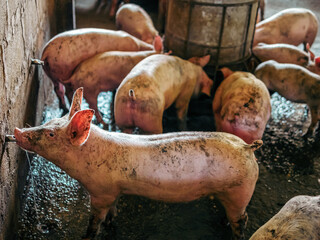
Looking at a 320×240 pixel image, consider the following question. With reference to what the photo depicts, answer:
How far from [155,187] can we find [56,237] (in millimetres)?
1040

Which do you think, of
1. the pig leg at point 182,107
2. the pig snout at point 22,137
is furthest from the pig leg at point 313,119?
the pig snout at point 22,137

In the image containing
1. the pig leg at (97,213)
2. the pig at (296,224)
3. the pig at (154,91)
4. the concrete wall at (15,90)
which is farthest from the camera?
the pig at (154,91)

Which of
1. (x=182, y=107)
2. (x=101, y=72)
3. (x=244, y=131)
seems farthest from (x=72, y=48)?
(x=244, y=131)

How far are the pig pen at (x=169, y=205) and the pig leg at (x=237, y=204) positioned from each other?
262 mm

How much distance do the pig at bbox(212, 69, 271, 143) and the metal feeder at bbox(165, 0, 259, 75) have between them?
80 cm

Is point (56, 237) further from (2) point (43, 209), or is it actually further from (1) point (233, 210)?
(1) point (233, 210)

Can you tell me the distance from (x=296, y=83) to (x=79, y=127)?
3.07m

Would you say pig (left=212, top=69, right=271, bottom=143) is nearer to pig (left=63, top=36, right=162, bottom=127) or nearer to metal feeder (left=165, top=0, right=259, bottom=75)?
metal feeder (left=165, top=0, right=259, bottom=75)

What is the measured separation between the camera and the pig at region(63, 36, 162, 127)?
441 cm

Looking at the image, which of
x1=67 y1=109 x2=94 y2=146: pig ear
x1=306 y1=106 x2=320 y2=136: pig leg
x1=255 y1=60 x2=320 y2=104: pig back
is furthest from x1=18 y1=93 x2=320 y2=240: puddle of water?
x1=67 y1=109 x2=94 y2=146: pig ear

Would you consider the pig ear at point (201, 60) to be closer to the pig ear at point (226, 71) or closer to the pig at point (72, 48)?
the pig ear at point (226, 71)

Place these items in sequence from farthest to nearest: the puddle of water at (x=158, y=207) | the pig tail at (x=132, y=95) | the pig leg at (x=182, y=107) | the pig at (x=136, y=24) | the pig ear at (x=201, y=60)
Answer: the pig at (x=136, y=24) → the pig ear at (x=201, y=60) → the pig leg at (x=182, y=107) → the pig tail at (x=132, y=95) → the puddle of water at (x=158, y=207)

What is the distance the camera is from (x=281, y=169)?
4145mm

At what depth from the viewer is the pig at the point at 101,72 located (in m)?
4.41
